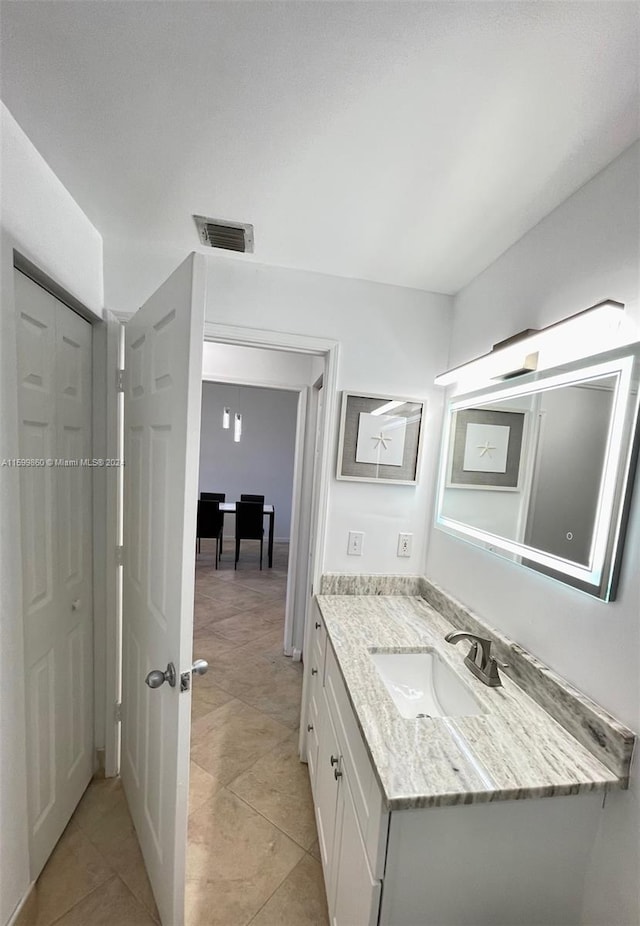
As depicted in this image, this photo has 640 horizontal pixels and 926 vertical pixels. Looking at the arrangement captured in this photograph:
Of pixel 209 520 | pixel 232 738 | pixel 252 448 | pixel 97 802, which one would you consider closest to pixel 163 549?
pixel 97 802

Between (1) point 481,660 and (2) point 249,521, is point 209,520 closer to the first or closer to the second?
(2) point 249,521

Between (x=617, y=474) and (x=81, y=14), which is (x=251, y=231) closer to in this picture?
(x=81, y=14)

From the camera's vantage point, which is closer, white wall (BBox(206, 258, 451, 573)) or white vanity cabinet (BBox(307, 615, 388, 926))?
white vanity cabinet (BBox(307, 615, 388, 926))

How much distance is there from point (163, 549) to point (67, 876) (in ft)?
4.14

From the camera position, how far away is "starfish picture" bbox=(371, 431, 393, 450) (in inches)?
70.1

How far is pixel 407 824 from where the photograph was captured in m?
0.83

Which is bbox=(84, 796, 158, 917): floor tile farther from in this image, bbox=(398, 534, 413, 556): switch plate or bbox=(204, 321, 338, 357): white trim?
bbox=(204, 321, 338, 357): white trim

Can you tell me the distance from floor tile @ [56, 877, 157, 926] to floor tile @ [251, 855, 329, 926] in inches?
14.5

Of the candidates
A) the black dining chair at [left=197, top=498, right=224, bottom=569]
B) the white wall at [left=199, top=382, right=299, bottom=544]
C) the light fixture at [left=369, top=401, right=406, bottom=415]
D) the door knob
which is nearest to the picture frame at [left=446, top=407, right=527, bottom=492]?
the light fixture at [left=369, top=401, right=406, bottom=415]

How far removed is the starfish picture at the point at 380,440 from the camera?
178 centimetres

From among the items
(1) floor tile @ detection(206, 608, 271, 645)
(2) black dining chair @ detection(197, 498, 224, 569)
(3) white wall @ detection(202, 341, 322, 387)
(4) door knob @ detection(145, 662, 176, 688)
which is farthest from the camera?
(2) black dining chair @ detection(197, 498, 224, 569)

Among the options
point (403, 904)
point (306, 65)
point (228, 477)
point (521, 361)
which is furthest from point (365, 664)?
point (228, 477)

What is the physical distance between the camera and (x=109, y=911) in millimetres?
1211

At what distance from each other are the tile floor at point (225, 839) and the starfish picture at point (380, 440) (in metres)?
1.62
